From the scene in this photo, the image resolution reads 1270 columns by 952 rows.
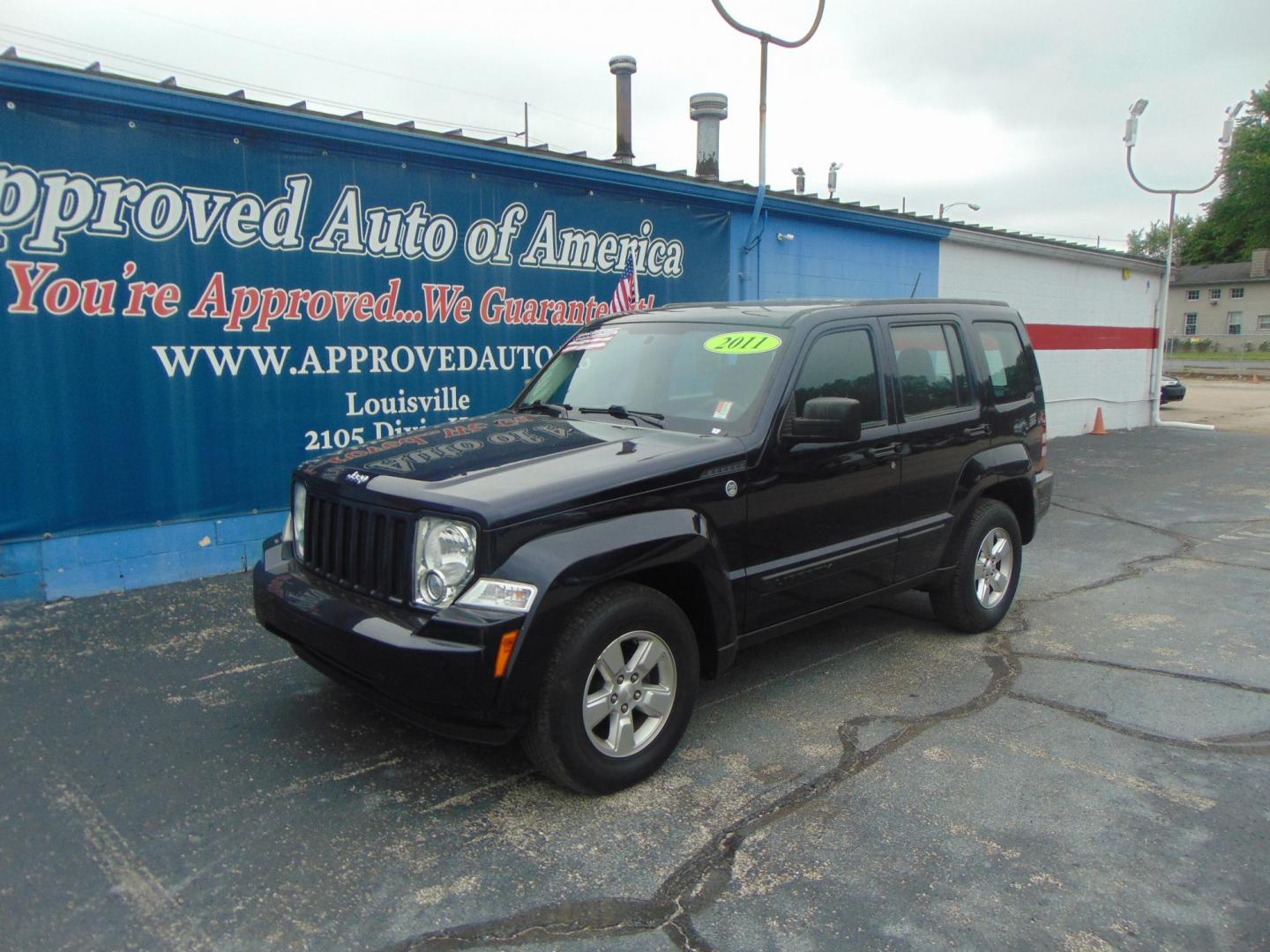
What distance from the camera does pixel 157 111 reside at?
606cm

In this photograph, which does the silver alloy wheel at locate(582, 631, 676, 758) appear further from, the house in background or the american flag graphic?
the house in background

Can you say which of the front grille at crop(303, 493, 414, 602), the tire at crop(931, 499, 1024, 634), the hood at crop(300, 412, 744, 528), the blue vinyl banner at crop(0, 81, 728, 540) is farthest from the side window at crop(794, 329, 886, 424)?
the blue vinyl banner at crop(0, 81, 728, 540)

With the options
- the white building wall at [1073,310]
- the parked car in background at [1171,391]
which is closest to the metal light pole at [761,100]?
the white building wall at [1073,310]

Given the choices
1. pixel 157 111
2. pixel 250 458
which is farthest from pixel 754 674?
pixel 157 111

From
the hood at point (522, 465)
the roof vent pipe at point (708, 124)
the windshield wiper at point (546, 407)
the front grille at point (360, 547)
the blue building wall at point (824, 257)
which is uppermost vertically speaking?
the roof vent pipe at point (708, 124)

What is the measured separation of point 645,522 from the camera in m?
3.52

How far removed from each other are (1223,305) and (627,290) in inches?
2778

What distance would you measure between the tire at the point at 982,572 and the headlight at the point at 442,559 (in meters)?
3.17

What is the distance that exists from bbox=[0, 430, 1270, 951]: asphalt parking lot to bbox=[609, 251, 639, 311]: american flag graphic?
15.5 ft

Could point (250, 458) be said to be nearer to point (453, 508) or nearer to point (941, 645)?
point (453, 508)

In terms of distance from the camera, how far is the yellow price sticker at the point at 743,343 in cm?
434

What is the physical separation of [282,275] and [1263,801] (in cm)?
664

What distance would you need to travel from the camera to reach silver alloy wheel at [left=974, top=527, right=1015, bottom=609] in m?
5.43

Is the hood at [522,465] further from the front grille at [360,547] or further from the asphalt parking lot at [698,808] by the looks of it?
the asphalt parking lot at [698,808]
